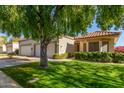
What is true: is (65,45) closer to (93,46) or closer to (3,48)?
(93,46)

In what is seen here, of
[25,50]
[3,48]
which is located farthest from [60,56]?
[3,48]

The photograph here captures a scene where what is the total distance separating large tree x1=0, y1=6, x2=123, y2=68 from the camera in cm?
1091

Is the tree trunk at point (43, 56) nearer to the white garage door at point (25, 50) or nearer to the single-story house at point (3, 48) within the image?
the white garage door at point (25, 50)

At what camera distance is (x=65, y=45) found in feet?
84.1

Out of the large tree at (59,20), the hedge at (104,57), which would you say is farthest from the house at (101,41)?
the large tree at (59,20)

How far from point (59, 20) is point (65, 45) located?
1331 cm

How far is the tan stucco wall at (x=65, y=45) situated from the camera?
82.1 ft

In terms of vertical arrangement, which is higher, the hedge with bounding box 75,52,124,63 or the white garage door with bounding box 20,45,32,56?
the white garage door with bounding box 20,45,32,56

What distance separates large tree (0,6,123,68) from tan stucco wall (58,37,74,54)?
11335mm

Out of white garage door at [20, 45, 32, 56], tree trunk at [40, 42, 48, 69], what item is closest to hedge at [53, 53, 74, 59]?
tree trunk at [40, 42, 48, 69]

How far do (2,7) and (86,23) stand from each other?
5.75 metres

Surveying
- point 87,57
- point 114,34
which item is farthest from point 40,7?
point 114,34

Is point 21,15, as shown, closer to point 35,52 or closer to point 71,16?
point 71,16

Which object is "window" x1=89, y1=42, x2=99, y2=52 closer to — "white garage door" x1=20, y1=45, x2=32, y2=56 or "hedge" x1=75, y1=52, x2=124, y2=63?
"hedge" x1=75, y1=52, x2=124, y2=63
